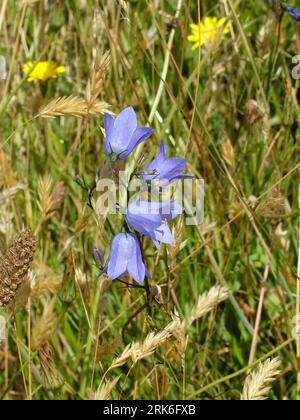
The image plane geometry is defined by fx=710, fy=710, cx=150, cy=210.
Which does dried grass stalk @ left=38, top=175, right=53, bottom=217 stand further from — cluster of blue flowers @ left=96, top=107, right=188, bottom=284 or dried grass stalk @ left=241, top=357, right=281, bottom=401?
dried grass stalk @ left=241, top=357, right=281, bottom=401

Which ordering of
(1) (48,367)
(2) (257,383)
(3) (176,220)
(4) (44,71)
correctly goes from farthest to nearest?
(4) (44,71)
(3) (176,220)
(1) (48,367)
(2) (257,383)

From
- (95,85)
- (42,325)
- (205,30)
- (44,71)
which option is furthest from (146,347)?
(205,30)

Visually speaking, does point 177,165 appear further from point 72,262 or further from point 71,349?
point 71,349

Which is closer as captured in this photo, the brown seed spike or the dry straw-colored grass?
the brown seed spike

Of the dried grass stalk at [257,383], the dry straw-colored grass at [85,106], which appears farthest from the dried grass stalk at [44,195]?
the dried grass stalk at [257,383]

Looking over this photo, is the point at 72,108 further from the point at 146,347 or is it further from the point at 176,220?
the point at 176,220

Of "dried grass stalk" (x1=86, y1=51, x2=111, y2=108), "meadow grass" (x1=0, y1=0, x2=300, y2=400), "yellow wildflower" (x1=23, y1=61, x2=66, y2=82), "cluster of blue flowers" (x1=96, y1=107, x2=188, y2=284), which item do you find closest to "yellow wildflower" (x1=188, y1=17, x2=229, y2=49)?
"meadow grass" (x1=0, y1=0, x2=300, y2=400)
